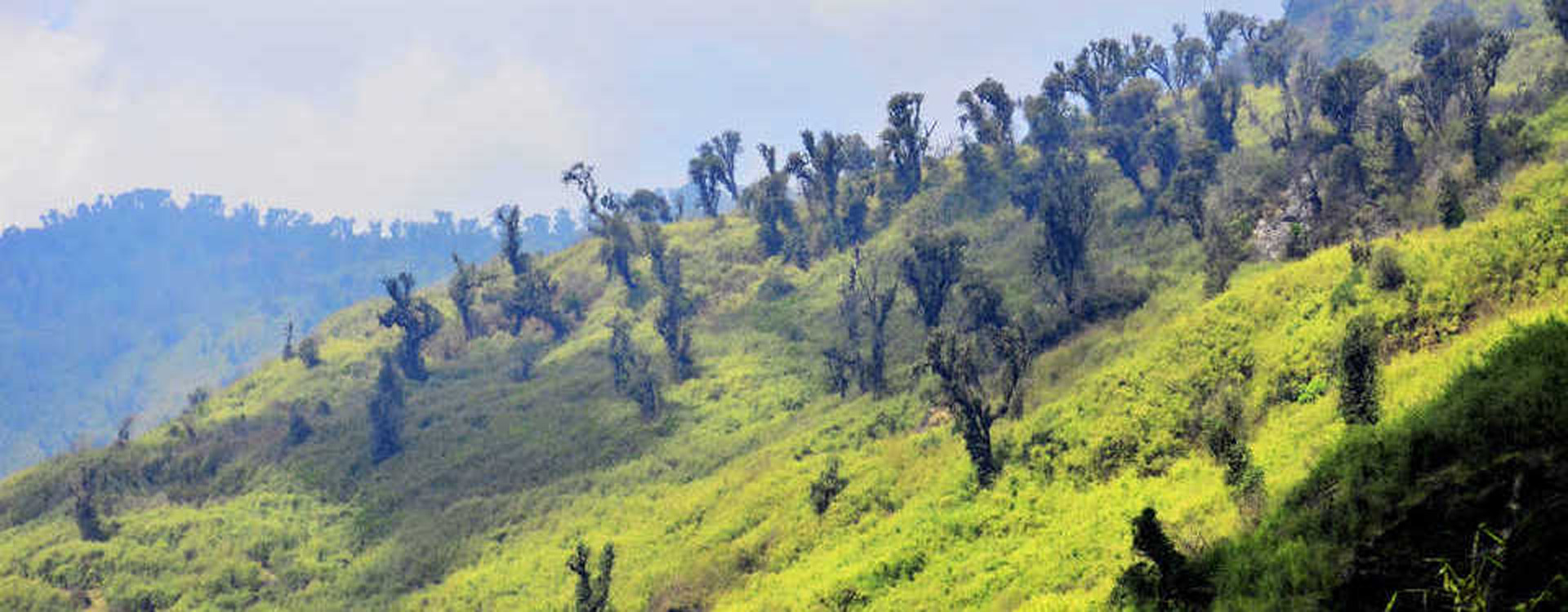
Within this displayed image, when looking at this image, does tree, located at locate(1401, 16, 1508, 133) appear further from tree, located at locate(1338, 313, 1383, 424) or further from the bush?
tree, located at locate(1338, 313, 1383, 424)

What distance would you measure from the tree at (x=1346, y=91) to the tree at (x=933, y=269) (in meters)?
24.1

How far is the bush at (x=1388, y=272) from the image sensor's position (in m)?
25.0

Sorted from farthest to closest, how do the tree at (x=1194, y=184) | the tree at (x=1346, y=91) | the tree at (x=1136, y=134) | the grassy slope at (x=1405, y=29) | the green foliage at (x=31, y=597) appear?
the tree at (x=1136, y=134), the grassy slope at (x=1405, y=29), the tree at (x=1194, y=184), the tree at (x=1346, y=91), the green foliage at (x=31, y=597)

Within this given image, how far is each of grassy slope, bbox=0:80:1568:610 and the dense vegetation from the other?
0.72 ft

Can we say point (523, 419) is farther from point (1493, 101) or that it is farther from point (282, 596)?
point (1493, 101)

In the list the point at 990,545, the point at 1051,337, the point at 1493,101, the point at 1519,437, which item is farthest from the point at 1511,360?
the point at 1493,101

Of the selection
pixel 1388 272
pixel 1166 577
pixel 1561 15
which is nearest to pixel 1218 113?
pixel 1561 15

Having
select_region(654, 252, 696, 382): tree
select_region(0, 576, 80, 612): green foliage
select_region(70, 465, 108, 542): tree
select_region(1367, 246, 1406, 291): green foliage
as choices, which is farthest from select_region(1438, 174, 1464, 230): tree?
select_region(70, 465, 108, 542): tree

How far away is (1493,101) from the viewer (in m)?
49.9

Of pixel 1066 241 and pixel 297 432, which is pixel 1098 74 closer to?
pixel 1066 241

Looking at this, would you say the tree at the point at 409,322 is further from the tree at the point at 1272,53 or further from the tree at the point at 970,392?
the tree at the point at 1272,53

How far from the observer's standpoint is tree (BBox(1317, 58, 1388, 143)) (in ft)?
164

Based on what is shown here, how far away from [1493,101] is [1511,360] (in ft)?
171

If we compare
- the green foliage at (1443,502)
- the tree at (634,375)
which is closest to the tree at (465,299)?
the tree at (634,375)
